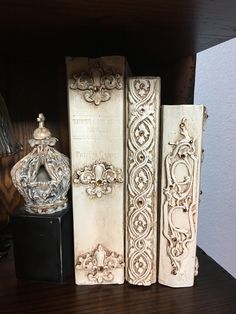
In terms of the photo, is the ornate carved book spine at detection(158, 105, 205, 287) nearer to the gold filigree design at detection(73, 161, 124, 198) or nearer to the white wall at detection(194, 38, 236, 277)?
the gold filigree design at detection(73, 161, 124, 198)

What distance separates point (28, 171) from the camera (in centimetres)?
50

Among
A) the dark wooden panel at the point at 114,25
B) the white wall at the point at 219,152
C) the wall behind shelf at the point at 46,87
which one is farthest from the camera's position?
the white wall at the point at 219,152

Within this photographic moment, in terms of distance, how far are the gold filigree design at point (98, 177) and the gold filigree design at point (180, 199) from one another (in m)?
0.08

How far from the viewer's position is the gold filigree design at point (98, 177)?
0.47 meters

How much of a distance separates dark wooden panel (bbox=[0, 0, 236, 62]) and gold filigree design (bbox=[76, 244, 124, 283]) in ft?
1.06

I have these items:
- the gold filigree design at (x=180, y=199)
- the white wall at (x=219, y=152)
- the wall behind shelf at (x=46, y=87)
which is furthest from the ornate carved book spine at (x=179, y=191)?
the white wall at (x=219, y=152)

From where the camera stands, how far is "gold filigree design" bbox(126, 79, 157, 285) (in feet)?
1.48

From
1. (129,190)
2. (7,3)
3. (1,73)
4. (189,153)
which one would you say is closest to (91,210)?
(129,190)

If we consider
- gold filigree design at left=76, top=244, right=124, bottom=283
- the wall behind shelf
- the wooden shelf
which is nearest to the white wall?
the wall behind shelf

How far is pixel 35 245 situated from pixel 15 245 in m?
0.04

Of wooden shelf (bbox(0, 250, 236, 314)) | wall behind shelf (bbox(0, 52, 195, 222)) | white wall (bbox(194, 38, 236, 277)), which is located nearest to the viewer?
wooden shelf (bbox(0, 250, 236, 314))

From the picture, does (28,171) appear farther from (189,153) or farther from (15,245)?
(189,153)

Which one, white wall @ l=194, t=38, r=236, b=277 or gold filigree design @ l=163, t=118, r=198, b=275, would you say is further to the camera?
white wall @ l=194, t=38, r=236, b=277

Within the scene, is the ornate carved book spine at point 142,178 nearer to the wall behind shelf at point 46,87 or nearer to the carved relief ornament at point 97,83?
the carved relief ornament at point 97,83
